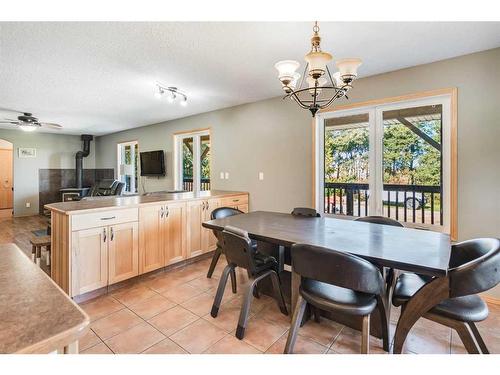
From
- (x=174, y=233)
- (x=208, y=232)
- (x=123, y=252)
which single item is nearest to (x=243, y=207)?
(x=208, y=232)

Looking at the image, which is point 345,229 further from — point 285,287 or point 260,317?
point 260,317

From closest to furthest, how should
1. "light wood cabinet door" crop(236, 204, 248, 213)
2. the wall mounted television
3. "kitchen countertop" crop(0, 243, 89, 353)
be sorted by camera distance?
1. "kitchen countertop" crop(0, 243, 89, 353)
2. "light wood cabinet door" crop(236, 204, 248, 213)
3. the wall mounted television

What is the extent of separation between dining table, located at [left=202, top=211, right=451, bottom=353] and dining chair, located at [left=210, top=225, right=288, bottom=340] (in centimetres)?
15

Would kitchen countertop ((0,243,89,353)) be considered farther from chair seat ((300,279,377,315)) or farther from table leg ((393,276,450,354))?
table leg ((393,276,450,354))

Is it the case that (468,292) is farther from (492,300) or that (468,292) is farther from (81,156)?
(81,156)

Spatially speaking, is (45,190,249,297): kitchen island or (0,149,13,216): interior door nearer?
(45,190,249,297): kitchen island

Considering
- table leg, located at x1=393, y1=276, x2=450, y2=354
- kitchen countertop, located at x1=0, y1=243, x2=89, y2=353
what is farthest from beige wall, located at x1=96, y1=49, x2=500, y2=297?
kitchen countertop, located at x1=0, y1=243, x2=89, y2=353

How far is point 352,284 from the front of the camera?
4.59 feet

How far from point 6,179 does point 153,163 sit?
15.6 feet

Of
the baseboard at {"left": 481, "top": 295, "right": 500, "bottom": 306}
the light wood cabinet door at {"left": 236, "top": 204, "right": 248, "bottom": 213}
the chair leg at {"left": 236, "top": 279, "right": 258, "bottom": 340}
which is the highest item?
the light wood cabinet door at {"left": 236, "top": 204, "right": 248, "bottom": 213}

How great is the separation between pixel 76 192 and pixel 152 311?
6139 mm

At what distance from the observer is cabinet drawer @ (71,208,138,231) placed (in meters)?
2.42
